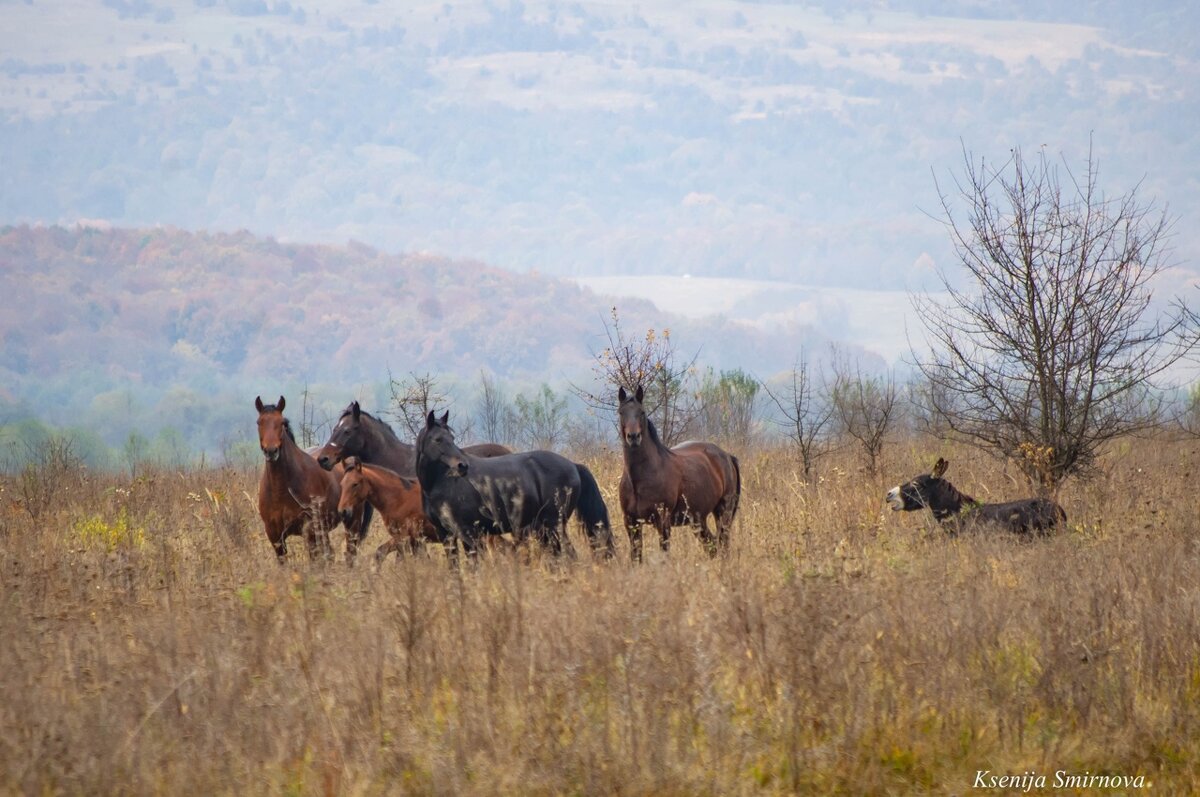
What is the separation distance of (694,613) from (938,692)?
1626 mm

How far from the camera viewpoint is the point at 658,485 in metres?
11.9

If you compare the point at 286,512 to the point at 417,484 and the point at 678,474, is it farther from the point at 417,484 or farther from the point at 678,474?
the point at 678,474

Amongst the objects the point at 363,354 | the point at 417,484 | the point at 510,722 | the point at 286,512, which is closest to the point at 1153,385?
the point at 417,484

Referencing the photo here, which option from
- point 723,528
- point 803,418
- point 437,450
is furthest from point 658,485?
point 803,418

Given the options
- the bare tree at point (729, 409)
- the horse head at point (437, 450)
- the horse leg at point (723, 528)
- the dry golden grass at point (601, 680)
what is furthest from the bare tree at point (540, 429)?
the dry golden grass at point (601, 680)

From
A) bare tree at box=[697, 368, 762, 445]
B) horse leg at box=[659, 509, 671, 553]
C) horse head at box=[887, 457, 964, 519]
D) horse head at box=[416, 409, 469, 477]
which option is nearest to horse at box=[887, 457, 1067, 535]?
horse head at box=[887, 457, 964, 519]

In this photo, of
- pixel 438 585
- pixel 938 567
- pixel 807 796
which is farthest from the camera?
pixel 938 567

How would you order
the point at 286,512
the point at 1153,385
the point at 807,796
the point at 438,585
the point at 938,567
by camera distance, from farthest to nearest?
1. the point at 1153,385
2. the point at 286,512
3. the point at 938,567
4. the point at 438,585
5. the point at 807,796

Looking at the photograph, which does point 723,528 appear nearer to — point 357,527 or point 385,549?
point 385,549

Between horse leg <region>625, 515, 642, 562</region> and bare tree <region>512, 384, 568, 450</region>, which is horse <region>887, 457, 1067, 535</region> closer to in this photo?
horse leg <region>625, 515, 642, 562</region>

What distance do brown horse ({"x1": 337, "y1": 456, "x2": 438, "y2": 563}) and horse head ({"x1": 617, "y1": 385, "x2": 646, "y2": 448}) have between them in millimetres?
2052

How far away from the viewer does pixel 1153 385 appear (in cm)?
1437

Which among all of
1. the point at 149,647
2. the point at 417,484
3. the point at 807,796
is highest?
the point at 417,484

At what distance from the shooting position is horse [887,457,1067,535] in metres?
11.9
